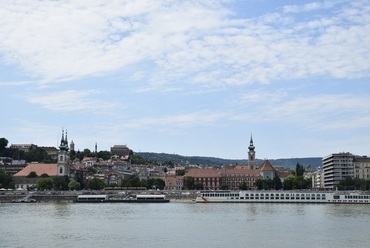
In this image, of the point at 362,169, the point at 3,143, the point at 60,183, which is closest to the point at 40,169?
the point at 60,183

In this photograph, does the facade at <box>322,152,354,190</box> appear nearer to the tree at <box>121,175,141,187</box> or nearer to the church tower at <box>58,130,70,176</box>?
the tree at <box>121,175,141,187</box>

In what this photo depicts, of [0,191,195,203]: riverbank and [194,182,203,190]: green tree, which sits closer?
[0,191,195,203]: riverbank

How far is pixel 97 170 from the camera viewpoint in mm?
166625

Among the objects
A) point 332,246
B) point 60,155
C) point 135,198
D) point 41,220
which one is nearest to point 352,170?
point 135,198

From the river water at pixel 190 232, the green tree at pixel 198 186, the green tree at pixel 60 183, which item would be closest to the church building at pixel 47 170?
the green tree at pixel 60 183

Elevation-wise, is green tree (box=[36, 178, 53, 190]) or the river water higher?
green tree (box=[36, 178, 53, 190])

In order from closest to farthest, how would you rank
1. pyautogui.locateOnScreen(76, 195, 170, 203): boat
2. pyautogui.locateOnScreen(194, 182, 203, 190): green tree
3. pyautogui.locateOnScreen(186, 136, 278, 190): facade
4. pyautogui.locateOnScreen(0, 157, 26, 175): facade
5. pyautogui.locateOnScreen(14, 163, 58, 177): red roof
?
pyautogui.locateOnScreen(76, 195, 170, 203): boat, pyautogui.locateOnScreen(14, 163, 58, 177): red roof, pyautogui.locateOnScreen(194, 182, 203, 190): green tree, pyautogui.locateOnScreen(0, 157, 26, 175): facade, pyautogui.locateOnScreen(186, 136, 278, 190): facade

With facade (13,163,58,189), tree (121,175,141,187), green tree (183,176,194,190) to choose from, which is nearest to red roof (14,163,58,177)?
facade (13,163,58,189)

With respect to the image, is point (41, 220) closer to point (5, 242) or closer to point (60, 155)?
point (5, 242)

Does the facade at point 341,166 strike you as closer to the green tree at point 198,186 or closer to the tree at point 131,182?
the green tree at point 198,186

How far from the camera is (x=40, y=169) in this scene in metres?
146

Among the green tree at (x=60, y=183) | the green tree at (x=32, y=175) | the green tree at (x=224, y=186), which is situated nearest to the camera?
the green tree at (x=60, y=183)

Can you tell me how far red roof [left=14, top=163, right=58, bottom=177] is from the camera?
143500mm

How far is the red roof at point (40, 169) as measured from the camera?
14350 centimetres
